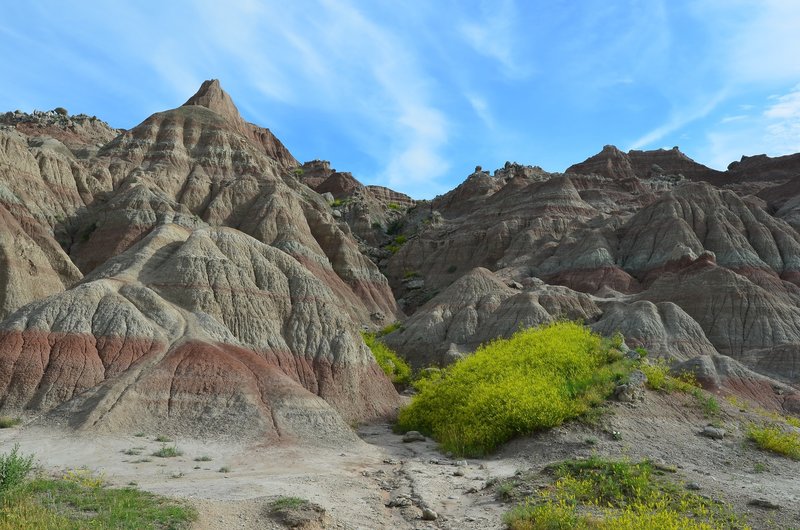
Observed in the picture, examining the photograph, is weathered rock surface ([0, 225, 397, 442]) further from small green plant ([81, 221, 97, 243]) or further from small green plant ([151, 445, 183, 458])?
small green plant ([81, 221, 97, 243])

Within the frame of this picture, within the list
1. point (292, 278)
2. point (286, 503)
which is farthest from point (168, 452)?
point (292, 278)

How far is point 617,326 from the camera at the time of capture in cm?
5275

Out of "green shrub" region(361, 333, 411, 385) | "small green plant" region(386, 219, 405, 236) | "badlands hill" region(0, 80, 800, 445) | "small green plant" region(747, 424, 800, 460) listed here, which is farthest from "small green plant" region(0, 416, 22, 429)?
"small green plant" region(386, 219, 405, 236)

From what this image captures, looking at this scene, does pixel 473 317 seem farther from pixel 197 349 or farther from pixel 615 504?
pixel 615 504

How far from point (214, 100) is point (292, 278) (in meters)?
71.5

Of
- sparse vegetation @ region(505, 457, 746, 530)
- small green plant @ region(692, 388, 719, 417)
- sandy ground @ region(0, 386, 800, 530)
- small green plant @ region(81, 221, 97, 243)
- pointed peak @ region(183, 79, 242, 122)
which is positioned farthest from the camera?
pointed peak @ region(183, 79, 242, 122)

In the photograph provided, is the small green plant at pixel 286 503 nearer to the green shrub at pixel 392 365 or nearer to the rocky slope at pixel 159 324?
the rocky slope at pixel 159 324

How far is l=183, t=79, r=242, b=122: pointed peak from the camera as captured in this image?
334ft

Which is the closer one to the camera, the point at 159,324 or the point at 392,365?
the point at 159,324

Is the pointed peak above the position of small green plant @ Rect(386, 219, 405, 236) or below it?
above

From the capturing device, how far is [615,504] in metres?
17.3

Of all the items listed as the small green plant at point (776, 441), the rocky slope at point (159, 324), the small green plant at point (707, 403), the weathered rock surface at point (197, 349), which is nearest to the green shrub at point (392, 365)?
the rocky slope at point (159, 324)

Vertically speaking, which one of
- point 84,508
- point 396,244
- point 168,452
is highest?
point 396,244

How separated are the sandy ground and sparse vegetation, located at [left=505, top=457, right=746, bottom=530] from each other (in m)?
0.95
